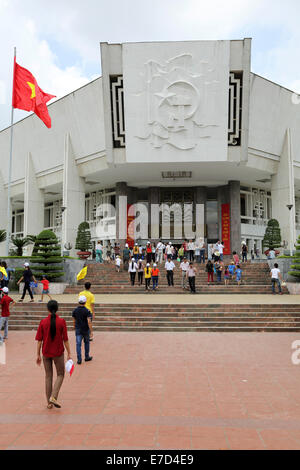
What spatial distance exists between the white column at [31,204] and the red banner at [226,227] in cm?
1483

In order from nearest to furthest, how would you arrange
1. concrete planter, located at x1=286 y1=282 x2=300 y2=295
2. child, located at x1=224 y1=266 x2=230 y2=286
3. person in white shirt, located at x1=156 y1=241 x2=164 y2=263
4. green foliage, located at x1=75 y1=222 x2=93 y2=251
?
concrete planter, located at x1=286 y1=282 x2=300 y2=295 → child, located at x1=224 y1=266 x2=230 y2=286 → person in white shirt, located at x1=156 y1=241 x2=164 y2=263 → green foliage, located at x1=75 y1=222 x2=93 y2=251

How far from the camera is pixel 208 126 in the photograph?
2441cm

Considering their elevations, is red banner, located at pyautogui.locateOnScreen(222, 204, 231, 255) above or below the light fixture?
below

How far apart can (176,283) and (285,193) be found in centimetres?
1339

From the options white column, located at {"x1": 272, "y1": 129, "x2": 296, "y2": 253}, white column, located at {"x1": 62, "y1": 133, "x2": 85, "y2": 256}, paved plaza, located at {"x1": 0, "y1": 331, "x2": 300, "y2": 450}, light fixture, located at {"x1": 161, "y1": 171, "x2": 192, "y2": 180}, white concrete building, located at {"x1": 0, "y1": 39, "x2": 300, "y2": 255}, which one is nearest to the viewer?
paved plaza, located at {"x1": 0, "y1": 331, "x2": 300, "y2": 450}

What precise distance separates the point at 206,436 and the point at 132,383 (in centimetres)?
215

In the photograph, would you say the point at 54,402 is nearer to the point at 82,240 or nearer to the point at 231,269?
the point at 231,269

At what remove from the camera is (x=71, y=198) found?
93.9 ft

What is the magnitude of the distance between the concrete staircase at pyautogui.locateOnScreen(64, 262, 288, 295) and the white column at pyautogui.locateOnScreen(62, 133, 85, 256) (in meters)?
6.21

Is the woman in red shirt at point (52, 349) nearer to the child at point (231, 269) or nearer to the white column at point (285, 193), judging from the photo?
the child at point (231, 269)

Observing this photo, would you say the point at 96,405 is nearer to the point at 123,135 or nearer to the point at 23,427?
the point at 23,427

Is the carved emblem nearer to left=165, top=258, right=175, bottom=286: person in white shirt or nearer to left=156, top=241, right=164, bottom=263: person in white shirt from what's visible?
left=156, top=241, right=164, bottom=263: person in white shirt

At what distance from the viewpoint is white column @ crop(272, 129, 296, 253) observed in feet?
89.4

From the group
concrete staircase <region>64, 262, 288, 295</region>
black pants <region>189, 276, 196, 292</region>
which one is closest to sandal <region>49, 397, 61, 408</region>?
black pants <region>189, 276, 196, 292</region>
